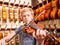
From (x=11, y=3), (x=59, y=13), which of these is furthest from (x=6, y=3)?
(x=59, y=13)

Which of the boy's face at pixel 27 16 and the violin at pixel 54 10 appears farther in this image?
the violin at pixel 54 10

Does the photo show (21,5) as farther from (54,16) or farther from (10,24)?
(54,16)

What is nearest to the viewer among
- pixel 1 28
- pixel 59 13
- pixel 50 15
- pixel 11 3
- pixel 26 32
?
pixel 26 32

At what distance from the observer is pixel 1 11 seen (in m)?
1.40

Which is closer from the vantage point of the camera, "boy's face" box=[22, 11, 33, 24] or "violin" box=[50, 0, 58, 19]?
"boy's face" box=[22, 11, 33, 24]

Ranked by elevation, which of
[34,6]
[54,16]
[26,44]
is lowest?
[26,44]

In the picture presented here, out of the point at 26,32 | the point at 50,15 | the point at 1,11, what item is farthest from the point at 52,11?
the point at 1,11

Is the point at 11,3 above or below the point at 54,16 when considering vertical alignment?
above

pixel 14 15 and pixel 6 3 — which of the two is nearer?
pixel 14 15

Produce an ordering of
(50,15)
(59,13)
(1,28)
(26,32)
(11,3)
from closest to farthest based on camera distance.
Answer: (26,32), (59,13), (50,15), (1,28), (11,3)

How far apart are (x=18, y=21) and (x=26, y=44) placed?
2.17ft

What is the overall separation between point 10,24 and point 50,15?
0.46m

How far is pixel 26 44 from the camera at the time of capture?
78 centimetres

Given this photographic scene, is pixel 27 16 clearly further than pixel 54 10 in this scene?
No
